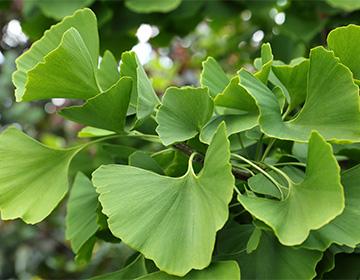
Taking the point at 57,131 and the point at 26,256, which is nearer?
the point at 26,256

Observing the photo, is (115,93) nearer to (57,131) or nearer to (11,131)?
(11,131)

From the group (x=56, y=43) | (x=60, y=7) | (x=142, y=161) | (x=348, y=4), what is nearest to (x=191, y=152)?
(x=142, y=161)

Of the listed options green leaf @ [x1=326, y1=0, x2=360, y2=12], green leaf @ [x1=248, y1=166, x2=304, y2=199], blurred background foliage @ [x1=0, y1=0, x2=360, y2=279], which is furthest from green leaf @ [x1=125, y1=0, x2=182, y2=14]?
green leaf @ [x1=248, y1=166, x2=304, y2=199]

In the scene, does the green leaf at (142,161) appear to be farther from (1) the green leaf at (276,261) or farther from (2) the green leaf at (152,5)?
(2) the green leaf at (152,5)

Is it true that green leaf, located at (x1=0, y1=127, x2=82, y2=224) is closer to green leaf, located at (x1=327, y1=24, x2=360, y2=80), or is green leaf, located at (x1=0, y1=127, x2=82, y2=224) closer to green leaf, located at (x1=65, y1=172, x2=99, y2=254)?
green leaf, located at (x1=65, y1=172, x2=99, y2=254)

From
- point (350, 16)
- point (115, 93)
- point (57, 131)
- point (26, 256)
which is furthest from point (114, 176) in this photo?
point (57, 131)

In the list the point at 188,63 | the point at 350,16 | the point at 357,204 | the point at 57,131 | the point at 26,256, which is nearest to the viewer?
the point at 357,204
